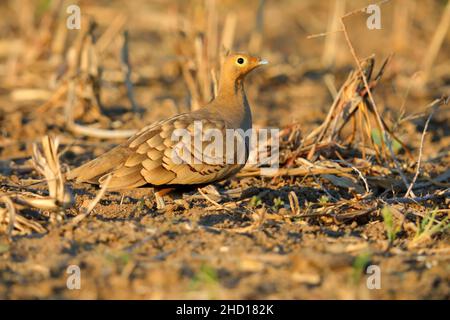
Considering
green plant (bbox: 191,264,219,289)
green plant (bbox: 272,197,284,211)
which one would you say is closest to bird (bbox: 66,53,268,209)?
green plant (bbox: 272,197,284,211)

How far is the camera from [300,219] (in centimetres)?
498

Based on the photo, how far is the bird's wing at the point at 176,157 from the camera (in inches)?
202

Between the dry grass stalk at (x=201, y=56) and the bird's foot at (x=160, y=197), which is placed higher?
the dry grass stalk at (x=201, y=56)

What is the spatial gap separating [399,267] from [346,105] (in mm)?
2431

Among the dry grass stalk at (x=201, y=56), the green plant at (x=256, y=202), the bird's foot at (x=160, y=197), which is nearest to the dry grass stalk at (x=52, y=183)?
the bird's foot at (x=160, y=197)

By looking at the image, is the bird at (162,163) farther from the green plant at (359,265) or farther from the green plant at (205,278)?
the green plant at (359,265)

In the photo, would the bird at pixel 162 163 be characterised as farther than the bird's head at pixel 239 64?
No

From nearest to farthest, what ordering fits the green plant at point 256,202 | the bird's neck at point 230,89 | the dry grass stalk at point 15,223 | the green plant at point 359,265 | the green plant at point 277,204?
the green plant at point 359,265, the dry grass stalk at point 15,223, the green plant at point 256,202, the green plant at point 277,204, the bird's neck at point 230,89

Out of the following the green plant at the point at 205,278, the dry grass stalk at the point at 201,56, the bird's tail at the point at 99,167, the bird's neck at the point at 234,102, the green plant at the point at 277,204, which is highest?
the dry grass stalk at the point at 201,56

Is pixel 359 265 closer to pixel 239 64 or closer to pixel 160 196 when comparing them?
pixel 160 196

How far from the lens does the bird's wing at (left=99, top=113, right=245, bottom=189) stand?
514 cm

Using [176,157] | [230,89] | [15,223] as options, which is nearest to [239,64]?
[230,89]

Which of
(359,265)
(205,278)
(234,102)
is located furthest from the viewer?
(234,102)

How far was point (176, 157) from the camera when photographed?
5.23 meters
